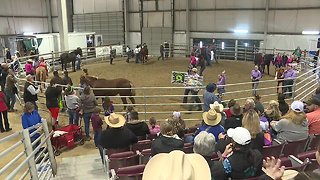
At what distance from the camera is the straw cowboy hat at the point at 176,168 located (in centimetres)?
187

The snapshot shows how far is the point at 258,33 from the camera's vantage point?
23.1m

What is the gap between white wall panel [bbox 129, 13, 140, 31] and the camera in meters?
28.4

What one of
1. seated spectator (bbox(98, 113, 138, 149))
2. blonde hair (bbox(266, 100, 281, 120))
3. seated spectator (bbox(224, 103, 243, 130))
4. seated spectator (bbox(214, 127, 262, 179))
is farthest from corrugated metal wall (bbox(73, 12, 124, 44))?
seated spectator (bbox(214, 127, 262, 179))

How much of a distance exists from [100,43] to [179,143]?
24.2 meters

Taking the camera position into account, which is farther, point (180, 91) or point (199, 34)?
point (199, 34)

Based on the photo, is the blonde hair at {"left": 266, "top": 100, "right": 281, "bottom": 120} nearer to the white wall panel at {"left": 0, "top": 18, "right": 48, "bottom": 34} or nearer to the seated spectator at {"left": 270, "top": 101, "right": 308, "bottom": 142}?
the seated spectator at {"left": 270, "top": 101, "right": 308, "bottom": 142}

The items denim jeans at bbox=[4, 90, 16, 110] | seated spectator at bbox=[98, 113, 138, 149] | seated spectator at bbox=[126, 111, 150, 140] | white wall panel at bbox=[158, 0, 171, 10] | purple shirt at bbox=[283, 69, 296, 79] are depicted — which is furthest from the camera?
white wall panel at bbox=[158, 0, 171, 10]

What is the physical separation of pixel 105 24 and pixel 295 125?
26.8 meters

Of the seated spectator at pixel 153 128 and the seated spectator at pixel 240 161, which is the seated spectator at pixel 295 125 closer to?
the seated spectator at pixel 240 161

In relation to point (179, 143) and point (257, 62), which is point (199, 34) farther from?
point (179, 143)

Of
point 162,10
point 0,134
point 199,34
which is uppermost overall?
point 162,10

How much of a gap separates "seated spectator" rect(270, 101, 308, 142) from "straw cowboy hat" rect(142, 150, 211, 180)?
317 centimetres

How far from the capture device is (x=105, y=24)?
97.4 ft

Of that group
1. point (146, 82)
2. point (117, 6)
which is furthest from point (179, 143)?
point (117, 6)
